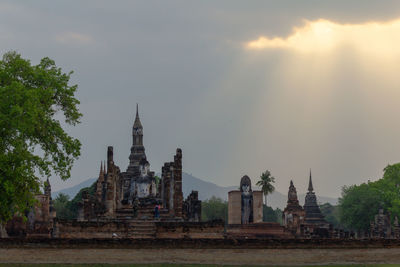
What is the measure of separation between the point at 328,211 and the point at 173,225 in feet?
375

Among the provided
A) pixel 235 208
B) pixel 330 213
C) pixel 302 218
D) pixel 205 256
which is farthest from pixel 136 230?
pixel 330 213

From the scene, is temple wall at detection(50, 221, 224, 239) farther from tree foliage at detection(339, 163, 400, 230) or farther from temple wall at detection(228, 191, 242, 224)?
tree foliage at detection(339, 163, 400, 230)

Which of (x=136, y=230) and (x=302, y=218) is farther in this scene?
(x=302, y=218)

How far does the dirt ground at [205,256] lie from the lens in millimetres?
25641

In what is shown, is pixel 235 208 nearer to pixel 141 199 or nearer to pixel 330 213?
pixel 141 199

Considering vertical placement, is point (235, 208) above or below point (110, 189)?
below

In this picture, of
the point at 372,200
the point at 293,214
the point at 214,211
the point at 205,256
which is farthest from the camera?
the point at 214,211

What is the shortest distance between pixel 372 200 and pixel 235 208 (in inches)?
1240

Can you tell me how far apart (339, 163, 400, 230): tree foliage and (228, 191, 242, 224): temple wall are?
2430 centimetres

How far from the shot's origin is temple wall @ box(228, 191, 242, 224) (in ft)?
173

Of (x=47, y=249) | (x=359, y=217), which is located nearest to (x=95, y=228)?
(x=47, y=249)

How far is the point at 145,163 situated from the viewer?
158ft

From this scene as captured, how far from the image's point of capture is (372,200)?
258 feet

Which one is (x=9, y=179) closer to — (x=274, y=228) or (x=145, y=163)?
(x=145, y=163)
